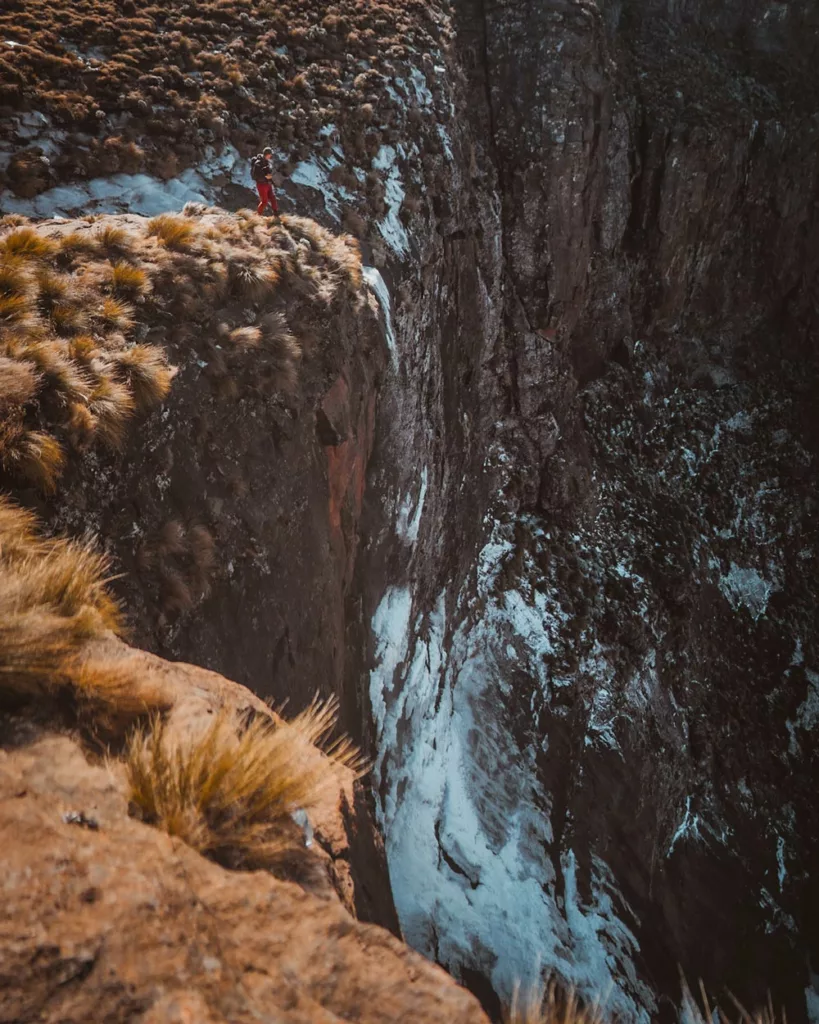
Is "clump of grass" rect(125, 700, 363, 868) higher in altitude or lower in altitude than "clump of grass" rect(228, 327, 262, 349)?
lower

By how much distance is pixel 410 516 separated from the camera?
459 inches

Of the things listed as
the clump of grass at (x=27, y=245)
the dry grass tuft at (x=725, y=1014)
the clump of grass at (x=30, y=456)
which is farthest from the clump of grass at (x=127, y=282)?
the dry grass tuft at (x=725, y=1014)

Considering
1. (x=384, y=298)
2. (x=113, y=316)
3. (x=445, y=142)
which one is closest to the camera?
(x=113, y=316)

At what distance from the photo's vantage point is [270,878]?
256 cm

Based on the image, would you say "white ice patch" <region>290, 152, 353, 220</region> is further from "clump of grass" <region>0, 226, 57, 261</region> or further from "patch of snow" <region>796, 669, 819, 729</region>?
"patch of snow" <region>796, 669, 819, 729</region>

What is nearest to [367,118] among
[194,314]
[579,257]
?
[579,257]

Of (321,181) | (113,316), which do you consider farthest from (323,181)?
(113,316)

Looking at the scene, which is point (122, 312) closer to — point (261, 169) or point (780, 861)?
point (261, 169)

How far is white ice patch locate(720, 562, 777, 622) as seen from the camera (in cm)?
1965

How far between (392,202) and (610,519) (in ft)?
35.8

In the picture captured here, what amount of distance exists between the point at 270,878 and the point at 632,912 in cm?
1362

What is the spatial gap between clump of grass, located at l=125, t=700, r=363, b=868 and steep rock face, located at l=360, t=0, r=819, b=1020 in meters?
6.92

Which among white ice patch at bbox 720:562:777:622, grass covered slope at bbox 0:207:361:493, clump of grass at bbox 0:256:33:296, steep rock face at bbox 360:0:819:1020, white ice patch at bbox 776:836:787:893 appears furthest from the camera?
white ice patch at bbox 720:562:777:622

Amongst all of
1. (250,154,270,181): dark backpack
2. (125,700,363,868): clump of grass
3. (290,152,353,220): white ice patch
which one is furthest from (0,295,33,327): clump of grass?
(290,152,353,220): white ice patch
